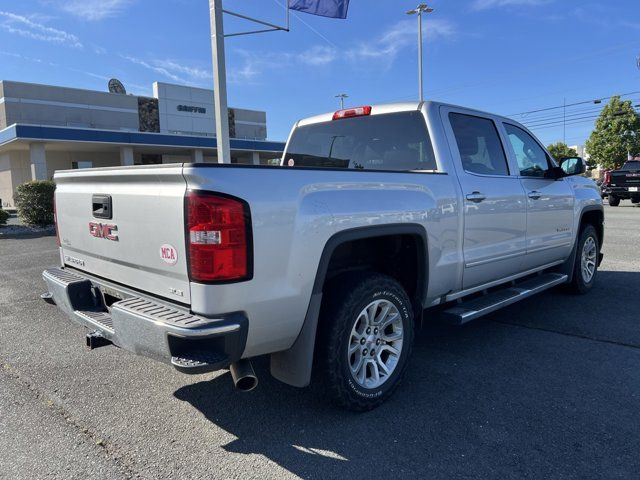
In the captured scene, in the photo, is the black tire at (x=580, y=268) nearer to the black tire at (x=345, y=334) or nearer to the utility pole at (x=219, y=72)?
the black tire at (x=345, y=334)

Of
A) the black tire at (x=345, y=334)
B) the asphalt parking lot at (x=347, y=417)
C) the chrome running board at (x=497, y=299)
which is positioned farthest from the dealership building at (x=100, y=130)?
the black tire at (x=345, y=334)

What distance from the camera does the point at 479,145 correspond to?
4355mm

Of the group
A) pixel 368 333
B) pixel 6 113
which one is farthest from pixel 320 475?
pixel 6 113

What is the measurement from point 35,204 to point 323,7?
10.8 meters

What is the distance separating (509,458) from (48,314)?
5.05 meters

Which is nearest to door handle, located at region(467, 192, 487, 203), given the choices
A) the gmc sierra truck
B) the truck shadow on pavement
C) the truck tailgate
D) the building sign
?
the truck shadow on pavement

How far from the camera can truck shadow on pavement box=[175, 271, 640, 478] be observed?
8.60 feet

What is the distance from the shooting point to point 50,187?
1630 centimetres

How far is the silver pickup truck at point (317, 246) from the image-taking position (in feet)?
8.07

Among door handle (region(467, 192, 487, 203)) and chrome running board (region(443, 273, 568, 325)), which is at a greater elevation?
door handle (region(467, 192, 487, 203))

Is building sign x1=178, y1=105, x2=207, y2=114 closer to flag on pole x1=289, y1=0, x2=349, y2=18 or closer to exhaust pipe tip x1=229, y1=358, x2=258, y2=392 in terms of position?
flag on pole x1=289, y1=0, x2=349, y2=18

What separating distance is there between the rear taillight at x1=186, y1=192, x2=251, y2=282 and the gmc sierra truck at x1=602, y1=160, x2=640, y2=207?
73.4 feet

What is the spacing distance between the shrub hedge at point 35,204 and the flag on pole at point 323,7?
966cm

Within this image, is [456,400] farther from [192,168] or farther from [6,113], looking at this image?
[6,113]
